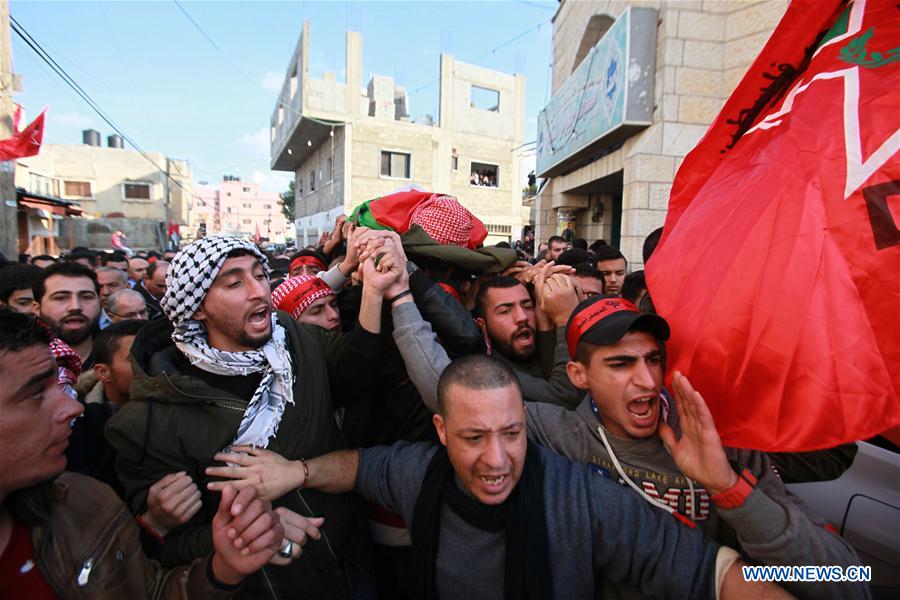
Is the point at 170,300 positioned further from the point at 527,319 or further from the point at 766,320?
the point at 766,320

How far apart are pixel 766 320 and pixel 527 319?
1275mm

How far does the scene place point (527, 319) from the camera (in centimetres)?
257

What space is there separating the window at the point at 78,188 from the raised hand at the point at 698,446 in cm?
4130

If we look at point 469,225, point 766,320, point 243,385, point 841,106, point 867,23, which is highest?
point 867,23

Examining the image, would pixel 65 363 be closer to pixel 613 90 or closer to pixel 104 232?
pixel 613 90

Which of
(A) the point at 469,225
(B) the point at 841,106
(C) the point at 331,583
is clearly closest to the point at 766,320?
(B) the point at 841,106

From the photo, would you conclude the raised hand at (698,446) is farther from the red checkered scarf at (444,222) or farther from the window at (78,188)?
the window at (78,188)

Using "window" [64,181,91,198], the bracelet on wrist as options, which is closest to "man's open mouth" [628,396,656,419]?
the bracelet on wrist

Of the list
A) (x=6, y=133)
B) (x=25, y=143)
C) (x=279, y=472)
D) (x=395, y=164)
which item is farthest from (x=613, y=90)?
(x=395, y=164)

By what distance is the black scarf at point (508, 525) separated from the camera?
1.46m

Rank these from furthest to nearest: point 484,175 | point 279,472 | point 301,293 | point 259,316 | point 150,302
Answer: point 484,175 → point 150,302 → point 301,293 → point 259,316 → point 279,472

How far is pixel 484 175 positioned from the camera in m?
23.9

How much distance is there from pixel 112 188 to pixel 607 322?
4086 centimetres

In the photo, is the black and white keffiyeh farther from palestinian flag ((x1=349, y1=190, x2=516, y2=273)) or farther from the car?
the car
